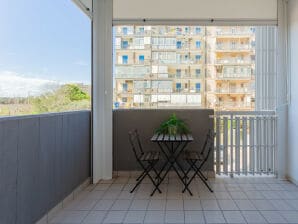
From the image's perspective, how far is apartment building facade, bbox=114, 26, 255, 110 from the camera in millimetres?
4605

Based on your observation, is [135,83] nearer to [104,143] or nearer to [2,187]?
[104,143]

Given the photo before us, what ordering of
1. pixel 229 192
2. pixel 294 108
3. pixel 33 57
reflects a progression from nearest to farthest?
1. pixel 33 57
2. pixel 229 192
3. pixel 294 108

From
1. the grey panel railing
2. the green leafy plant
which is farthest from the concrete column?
the green leafy plant

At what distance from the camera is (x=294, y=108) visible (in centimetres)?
416

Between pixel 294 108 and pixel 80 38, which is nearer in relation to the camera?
pixel 80 38

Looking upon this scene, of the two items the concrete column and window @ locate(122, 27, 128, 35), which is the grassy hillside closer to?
the concrete column

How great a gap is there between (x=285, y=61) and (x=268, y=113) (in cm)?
86

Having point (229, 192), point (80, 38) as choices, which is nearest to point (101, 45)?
point (80, 38)

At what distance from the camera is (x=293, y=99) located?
13.8 feet

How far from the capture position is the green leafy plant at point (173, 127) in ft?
13.7

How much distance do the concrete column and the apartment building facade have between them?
222 mm

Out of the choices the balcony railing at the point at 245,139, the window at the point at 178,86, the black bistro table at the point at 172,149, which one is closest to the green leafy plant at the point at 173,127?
the black bistro table at the point at 172,149

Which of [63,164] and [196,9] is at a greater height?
[196,9]

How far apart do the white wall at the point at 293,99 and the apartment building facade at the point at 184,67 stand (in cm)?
59
